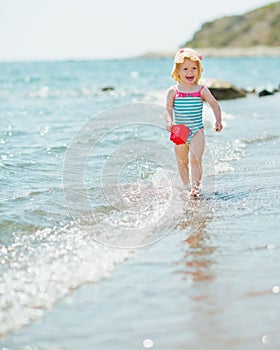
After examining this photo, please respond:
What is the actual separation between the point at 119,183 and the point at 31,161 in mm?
2209

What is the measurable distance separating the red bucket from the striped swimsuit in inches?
3.0

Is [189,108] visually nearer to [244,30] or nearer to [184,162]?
[184,162]

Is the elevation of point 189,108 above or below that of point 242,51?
below

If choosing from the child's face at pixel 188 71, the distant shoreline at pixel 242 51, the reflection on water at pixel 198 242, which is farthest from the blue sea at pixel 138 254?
the distant shoreline at pixel 242 51

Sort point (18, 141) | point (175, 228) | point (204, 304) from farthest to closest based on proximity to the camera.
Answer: point (18, 141), point (175, 228), point (204, 304)

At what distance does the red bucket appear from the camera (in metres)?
6.52

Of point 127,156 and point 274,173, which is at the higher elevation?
point 127,156

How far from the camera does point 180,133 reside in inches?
258

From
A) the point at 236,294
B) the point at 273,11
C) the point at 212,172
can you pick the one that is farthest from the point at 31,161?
the point at 273,11

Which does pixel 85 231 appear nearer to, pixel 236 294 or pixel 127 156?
pixel 236 294

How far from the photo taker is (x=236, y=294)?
11.7 feet

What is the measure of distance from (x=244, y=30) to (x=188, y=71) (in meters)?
139

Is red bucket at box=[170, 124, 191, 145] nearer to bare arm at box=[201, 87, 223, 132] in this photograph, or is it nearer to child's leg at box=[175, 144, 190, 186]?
child's leg at box=[175, 144, 190, 186]

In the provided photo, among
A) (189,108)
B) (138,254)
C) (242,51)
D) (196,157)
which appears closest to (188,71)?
(189,108)
